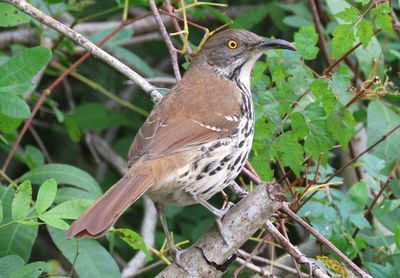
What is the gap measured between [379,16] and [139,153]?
1.28 m

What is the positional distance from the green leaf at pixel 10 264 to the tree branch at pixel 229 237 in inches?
22.3

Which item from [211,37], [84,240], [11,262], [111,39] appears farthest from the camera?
[111,39]

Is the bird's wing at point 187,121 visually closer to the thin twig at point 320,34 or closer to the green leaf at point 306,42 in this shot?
the green leaf at point 306,42

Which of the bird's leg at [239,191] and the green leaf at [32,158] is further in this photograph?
the green leaf at [32,158]

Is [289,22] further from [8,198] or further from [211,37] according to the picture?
[8,198]

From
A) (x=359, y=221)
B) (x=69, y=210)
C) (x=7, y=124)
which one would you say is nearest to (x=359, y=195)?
(x=359, y=221)

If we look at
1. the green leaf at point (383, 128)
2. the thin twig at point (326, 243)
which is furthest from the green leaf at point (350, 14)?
the thin twig at point (326, 243)

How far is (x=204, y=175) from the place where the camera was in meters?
3.75

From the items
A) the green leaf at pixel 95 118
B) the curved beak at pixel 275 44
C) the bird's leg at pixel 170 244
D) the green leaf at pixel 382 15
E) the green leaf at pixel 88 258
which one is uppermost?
the green leaf at pixel 382 15

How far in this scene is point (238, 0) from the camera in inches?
267

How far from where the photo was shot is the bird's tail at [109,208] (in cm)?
314

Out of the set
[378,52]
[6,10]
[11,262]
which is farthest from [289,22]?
[11,262]

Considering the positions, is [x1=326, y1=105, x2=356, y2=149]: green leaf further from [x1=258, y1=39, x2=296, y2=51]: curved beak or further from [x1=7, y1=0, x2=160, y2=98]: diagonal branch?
[x1=7, y1=0, x2=160, y2=98]: diagonal branch

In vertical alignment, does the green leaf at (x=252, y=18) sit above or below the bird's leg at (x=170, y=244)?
above
